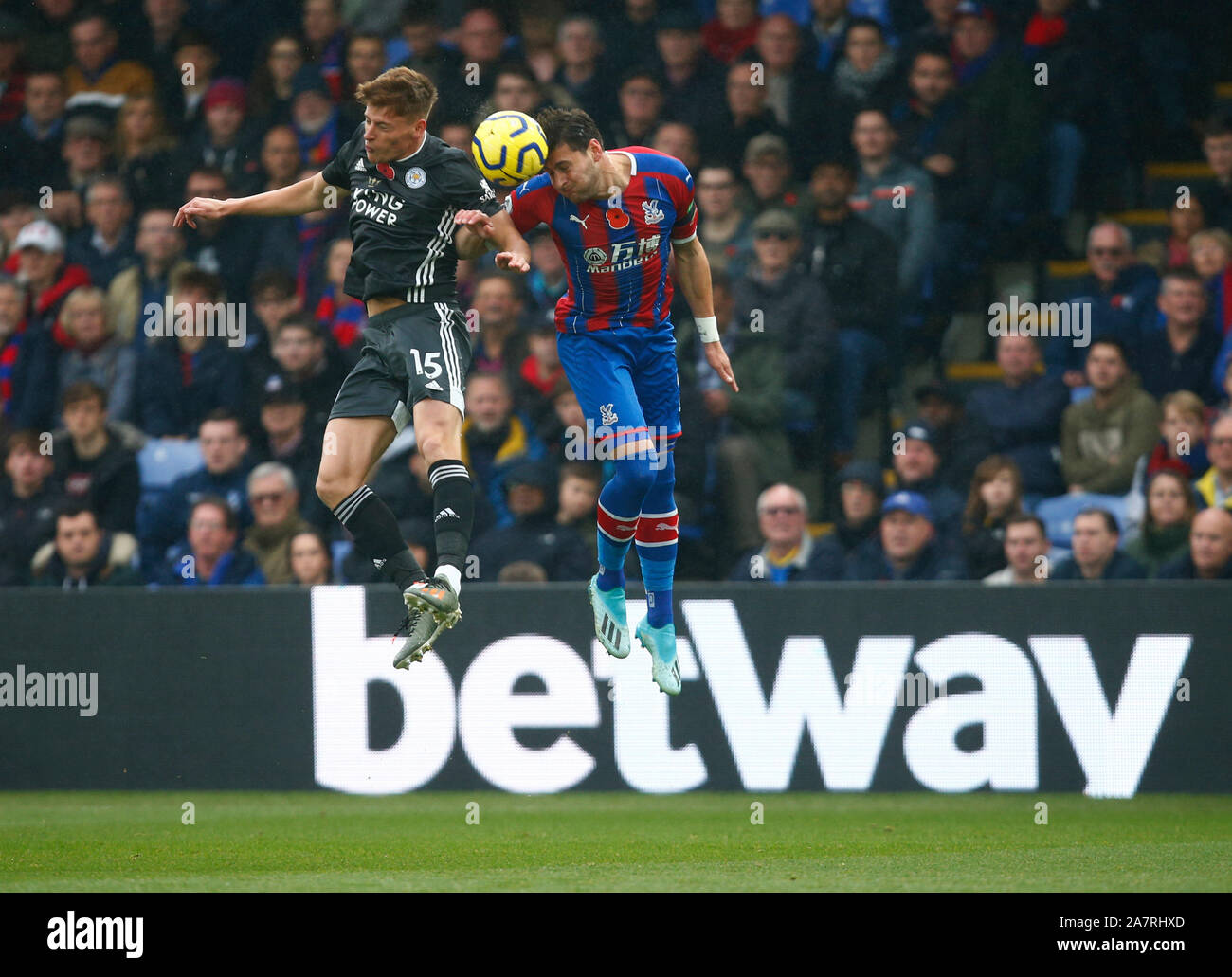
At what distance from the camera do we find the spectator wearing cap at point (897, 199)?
12484mm

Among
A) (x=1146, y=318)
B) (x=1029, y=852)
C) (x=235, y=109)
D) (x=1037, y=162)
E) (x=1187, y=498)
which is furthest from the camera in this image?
(x=235, y=109)

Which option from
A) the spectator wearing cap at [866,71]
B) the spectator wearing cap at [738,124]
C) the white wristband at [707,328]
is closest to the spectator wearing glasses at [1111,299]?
the spectator wearing cap at [866,71]

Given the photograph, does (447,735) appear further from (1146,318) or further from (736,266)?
(1146,318)

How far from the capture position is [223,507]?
40.2ft

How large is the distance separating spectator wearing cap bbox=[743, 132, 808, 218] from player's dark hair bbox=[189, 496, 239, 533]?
13.4 feet

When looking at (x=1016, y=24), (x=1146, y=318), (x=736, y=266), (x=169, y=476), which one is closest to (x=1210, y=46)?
(x=1016, y=24)

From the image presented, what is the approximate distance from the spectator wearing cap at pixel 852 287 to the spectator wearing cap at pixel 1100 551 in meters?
1.68

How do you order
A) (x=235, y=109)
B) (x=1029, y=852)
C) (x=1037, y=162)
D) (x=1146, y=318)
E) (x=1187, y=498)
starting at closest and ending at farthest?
(x=1029, y=852)
(x=1187, y=498)
(x=1146, y=318)
(x=1037, y=162)
(x=235, y=109)

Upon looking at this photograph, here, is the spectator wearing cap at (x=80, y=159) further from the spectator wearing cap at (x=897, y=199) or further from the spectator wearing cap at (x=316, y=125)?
the spectator wearing cap at (x=897, y=199)

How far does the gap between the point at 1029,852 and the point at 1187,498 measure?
3150mm

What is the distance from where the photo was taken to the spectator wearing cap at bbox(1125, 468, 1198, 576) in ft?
37.1

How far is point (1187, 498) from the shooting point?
37.0 ft

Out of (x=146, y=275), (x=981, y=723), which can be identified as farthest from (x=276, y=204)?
(x=981, y=723)

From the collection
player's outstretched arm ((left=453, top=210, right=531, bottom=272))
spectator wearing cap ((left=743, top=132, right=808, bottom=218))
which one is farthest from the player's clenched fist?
spectator wearing cap ((left=743, top=132, right=808, bottom=218))
